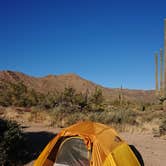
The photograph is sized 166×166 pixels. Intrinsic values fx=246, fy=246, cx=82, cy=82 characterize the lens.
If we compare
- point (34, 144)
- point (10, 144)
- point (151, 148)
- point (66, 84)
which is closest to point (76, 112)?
point (34, 144)

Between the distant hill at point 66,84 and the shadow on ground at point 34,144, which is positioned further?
the distant hill at point 66,84

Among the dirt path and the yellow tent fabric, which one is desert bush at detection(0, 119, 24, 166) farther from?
the dirt path

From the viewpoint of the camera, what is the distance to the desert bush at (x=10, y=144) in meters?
7.39

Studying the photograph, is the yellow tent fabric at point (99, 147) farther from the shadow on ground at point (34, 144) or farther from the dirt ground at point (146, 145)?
the shadow on ground at point (34, 144)

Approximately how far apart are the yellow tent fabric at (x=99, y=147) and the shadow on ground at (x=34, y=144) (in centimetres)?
148

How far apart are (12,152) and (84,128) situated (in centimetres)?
258

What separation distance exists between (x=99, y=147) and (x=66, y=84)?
232ft

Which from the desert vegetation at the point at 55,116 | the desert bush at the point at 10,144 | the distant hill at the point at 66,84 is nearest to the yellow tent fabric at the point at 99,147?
the desert bush at the point at 10,144

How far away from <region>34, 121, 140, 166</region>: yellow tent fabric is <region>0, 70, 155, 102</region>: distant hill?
6210 cm

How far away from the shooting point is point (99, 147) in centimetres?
649

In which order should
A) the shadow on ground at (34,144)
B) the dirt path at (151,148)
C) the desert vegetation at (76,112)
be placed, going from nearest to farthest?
the shadow on ground at (34,144) < the dirt path at (151,148) < the desert vegetation at (76,112)

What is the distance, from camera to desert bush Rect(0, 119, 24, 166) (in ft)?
24.2

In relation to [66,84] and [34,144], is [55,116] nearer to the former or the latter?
[34,144]

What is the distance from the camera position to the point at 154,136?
12984 mm
